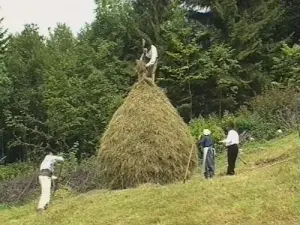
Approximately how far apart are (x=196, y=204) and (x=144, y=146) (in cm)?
305

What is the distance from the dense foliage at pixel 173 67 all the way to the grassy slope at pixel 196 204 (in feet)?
40.8

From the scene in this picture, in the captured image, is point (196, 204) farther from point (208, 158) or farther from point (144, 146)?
point (208, 158)

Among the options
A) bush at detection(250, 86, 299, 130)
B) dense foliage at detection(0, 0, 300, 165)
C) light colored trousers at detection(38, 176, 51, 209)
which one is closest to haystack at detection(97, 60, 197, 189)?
light colored trousers at detection(38, 176, 51, 209)

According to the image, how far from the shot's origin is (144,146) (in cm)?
1520

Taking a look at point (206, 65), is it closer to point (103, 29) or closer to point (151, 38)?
point (151, 38)

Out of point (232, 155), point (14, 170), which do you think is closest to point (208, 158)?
point (232, 155)

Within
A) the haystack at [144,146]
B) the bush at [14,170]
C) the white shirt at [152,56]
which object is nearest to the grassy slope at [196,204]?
the haystack at [144,146]

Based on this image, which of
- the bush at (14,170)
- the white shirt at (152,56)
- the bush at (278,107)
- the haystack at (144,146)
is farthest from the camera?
the bush at (14,170)

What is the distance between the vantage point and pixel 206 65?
99.5ft

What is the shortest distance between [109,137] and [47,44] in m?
30.0

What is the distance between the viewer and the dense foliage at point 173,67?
100 feet

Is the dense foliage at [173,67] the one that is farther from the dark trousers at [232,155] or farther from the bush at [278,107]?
the dark trousers at [232,155]

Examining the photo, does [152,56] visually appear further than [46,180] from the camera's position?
Yes

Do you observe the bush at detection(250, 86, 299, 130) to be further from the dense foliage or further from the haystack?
the haystack
